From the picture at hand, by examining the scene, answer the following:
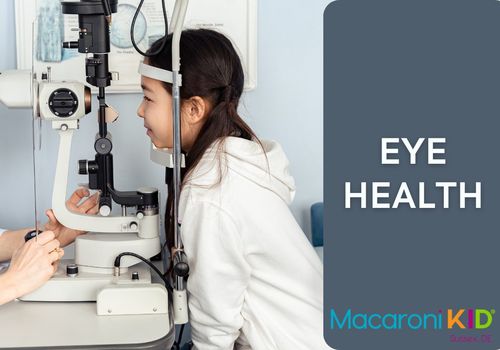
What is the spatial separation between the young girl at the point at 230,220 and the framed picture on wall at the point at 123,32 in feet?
1.50

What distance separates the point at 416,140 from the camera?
7.85ft

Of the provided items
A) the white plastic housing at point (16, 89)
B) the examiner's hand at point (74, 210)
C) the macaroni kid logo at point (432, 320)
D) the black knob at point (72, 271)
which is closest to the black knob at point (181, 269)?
the black knob at point (72, 271)

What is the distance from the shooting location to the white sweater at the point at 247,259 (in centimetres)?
181

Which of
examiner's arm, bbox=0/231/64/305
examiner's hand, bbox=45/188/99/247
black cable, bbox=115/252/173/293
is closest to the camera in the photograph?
examiner's arm, bbox=0/231/64/305

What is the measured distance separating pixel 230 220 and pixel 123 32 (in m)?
0.84

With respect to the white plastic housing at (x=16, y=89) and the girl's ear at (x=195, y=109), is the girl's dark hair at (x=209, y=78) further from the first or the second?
the white plastic housing at (x=16, y=89)

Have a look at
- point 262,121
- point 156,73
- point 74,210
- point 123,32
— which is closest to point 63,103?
point 156,73

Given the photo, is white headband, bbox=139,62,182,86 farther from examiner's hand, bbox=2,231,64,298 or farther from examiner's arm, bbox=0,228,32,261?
examiner's arm, bbox=0,228,32,261

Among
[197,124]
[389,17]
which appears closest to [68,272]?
[197,124]

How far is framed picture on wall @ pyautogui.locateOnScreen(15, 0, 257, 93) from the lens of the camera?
7.80 ft

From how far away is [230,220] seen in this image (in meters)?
1.81

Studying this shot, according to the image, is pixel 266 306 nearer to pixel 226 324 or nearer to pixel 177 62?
pixel 226 324

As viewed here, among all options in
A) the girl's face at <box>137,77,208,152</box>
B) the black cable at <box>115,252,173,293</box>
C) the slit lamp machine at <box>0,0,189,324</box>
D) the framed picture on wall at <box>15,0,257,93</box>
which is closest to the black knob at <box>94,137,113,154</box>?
the slit lamp machine at <box>0,0,189,324</box>

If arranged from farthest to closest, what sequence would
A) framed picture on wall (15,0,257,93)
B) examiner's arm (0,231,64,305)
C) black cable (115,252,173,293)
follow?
framed picture on wall (15,0,257,93) → black cable (115,252,173,293) → examiner's arm (0,231,64,305)
